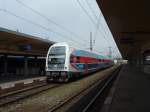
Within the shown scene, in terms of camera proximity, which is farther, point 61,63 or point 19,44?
point 19,44

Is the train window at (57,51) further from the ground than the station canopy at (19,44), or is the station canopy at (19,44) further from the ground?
the station canopy at (19,44)

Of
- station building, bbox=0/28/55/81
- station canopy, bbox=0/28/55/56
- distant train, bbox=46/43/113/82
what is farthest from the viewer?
station building, bbox=0/28/55/81

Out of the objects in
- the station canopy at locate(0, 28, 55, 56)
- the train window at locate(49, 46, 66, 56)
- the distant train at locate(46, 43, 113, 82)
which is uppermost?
the station canopy at locate(0, 28, 55, 56)

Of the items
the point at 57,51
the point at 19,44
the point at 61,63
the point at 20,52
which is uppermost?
the point at 19,44

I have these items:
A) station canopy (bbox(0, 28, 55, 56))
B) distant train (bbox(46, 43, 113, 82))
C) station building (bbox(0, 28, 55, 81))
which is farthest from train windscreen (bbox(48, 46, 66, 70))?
station canopy (bbox(0, 28, 55, 56))

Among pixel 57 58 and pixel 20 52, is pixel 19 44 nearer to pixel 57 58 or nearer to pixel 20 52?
pixel 20 52

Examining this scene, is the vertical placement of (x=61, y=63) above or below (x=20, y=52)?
below

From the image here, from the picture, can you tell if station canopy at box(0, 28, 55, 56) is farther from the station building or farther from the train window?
the train window

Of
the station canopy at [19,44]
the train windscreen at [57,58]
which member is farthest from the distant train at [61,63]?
the station canopy at [19,44]

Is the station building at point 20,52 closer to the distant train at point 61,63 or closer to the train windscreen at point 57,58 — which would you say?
the train windscreen at point 57,58

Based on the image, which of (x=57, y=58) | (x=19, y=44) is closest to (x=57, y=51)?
(x=57, y=58)

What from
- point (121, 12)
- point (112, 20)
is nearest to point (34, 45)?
point (112, 20)

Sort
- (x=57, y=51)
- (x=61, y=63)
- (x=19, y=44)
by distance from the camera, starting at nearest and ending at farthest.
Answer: (x=61, y=63) < (x=57, y=51) < (x=19, y=44)

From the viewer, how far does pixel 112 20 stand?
2056 cm
